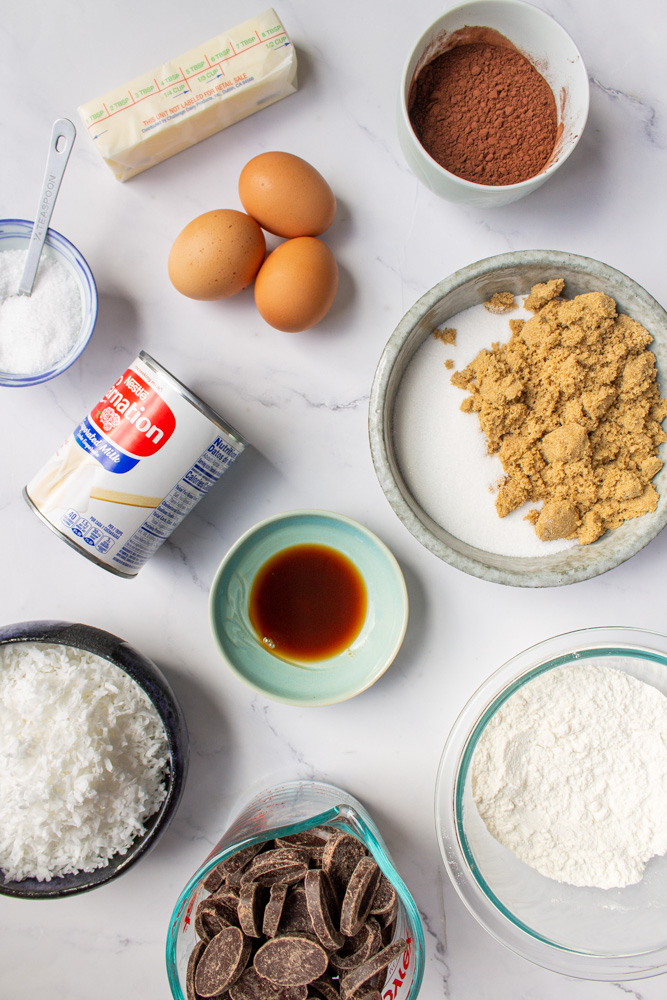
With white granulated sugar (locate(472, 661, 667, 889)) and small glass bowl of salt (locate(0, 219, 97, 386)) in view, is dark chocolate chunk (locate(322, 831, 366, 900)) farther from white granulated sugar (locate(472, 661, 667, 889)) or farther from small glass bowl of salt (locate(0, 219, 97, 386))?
small glass bowl of salt (locate(0, 219, 97, 386))

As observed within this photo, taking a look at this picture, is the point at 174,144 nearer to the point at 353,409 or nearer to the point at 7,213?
the point at 7,213

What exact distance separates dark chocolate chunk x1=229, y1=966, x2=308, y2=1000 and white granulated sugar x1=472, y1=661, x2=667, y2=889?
356mm

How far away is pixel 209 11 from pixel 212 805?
53.3 inches

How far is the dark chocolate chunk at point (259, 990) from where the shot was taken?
32.2 inches

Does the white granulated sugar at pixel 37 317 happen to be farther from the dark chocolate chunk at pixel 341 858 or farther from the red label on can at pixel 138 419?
the dark chocolate chunk at pixel 341 858

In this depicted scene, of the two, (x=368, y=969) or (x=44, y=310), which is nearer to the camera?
(x=368, y=969)

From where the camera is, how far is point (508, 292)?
40.5 inches

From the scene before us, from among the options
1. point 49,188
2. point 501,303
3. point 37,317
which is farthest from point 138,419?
point 501,303

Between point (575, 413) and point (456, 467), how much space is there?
0.65 ft

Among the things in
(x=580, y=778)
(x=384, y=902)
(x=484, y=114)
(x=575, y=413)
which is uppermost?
(x=484, y=114)

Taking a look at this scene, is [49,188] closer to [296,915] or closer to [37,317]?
[37,317]

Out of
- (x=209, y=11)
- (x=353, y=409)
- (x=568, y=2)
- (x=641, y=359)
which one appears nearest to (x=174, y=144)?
(x=209, y=11)

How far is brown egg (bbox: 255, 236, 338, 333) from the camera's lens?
37.2 inches

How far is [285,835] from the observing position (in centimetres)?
85
